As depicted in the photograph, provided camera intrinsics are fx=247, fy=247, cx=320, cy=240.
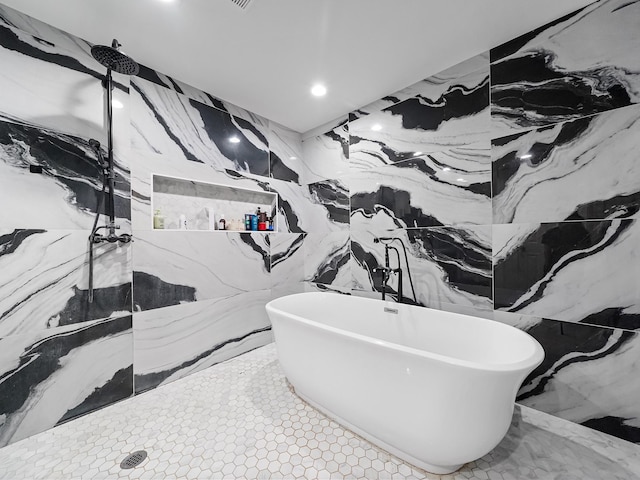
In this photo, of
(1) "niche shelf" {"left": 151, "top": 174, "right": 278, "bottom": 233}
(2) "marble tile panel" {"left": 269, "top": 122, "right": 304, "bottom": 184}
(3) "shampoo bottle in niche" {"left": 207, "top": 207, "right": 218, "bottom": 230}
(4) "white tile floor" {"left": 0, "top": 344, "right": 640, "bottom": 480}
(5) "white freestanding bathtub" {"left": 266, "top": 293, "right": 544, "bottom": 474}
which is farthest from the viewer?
(2) "marble tile panel" {"left": 269, "top": 122, "right": 304, "bottom": 184}

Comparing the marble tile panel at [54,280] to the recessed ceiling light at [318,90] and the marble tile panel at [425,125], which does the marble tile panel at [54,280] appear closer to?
the recessed ceiling light at [318,90]

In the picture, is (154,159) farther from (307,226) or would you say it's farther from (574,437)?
(574,437)

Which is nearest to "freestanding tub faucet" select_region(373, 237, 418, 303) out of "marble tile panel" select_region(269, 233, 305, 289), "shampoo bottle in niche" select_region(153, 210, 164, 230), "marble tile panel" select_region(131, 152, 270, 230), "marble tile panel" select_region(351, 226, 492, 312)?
"marble tile panel" select_region(351, 226, 492, 312)

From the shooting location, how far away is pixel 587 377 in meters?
1.44

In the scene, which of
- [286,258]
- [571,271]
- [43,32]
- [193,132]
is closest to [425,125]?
[571,271]

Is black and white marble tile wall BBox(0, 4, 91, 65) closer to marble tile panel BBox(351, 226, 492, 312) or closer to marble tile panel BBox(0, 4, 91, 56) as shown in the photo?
marble tile panel BBox(0, 4, 91, 56)

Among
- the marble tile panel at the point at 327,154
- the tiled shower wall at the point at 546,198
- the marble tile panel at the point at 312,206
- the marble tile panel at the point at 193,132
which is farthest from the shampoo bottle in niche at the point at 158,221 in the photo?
the tiled shower wall at the point at 546,198

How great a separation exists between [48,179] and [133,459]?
5.41 feet

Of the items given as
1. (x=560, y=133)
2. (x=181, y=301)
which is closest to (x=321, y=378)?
(x=181, y=301)

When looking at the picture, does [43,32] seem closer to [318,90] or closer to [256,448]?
[318,90]

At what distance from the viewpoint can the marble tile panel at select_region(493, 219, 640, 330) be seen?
4.40 ft

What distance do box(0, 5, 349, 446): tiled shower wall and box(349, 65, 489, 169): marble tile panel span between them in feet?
3.75

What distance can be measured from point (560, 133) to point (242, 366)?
2868 millimetres

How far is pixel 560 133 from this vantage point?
1.51 metres
